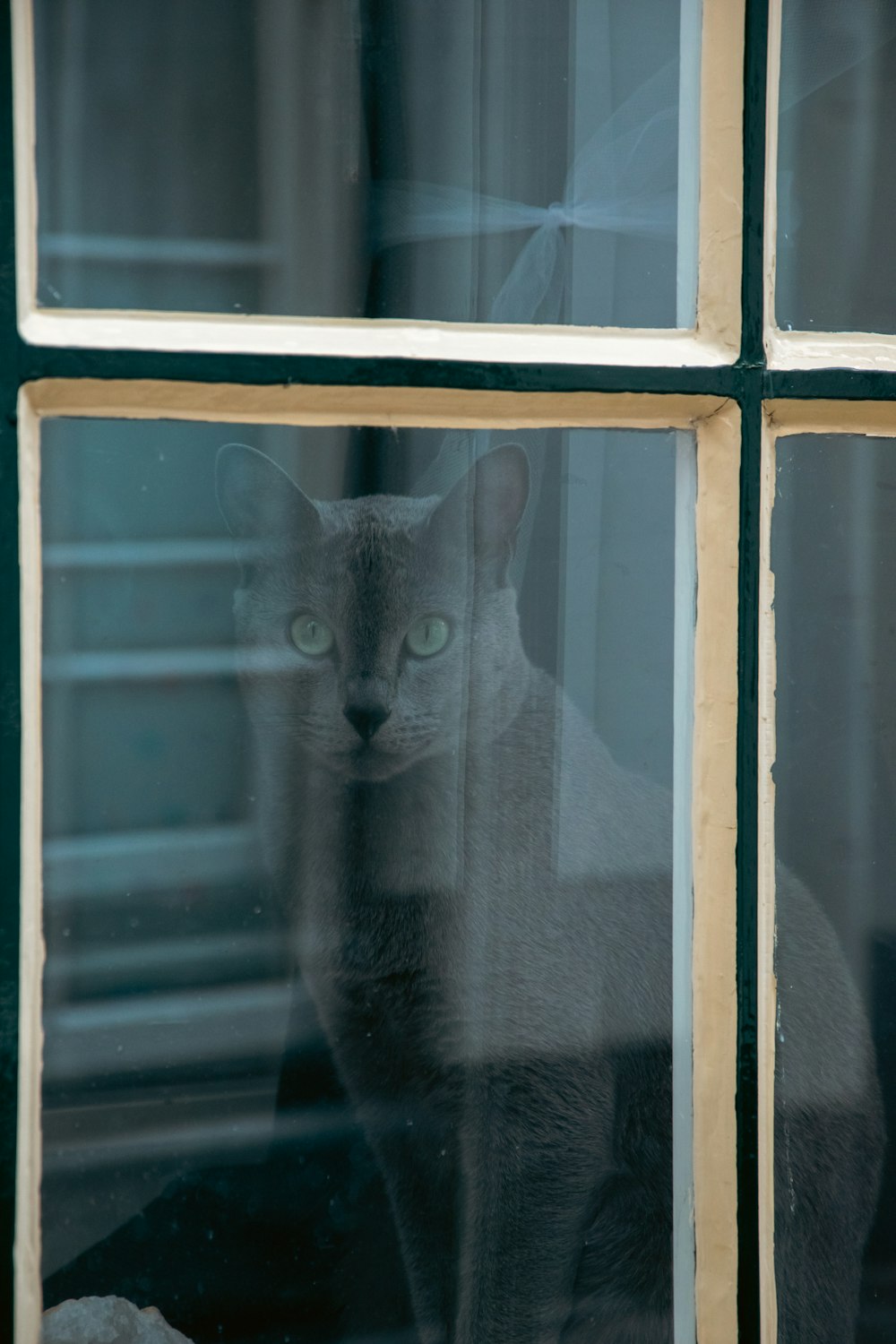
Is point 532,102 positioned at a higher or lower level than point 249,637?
higher

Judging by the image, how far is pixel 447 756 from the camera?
3.21 feet

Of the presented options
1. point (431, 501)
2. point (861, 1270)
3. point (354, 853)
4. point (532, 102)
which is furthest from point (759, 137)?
point (861, 1270)

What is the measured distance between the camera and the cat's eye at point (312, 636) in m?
1.00

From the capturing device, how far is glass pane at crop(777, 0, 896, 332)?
0.83 meters

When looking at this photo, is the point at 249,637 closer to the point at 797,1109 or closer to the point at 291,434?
the point at 291,434

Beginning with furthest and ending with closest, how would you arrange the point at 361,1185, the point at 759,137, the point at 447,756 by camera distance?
1. the point at 447,756
2. the point at 361,1185
3. the point at 759,137

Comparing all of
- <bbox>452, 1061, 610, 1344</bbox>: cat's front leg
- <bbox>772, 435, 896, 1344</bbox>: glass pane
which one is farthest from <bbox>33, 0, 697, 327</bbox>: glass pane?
<bbox>452, 1061, 610, 1344</bbox>: cat's front leg

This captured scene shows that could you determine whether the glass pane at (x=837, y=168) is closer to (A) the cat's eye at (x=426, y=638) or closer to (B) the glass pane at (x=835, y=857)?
(B) the glass pane at (x=835, y=857)

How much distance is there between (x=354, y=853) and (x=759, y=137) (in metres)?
0.65

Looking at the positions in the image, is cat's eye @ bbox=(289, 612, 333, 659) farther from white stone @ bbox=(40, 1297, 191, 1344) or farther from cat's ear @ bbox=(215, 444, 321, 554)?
white stone @ bbox=(40, 1297, 191, 1344)

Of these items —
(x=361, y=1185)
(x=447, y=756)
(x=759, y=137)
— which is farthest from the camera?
(x=447, y=756)

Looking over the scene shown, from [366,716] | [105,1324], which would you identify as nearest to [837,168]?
[366,716]

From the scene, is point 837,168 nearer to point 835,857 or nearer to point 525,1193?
point 835,857

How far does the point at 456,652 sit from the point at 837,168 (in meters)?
0.54
